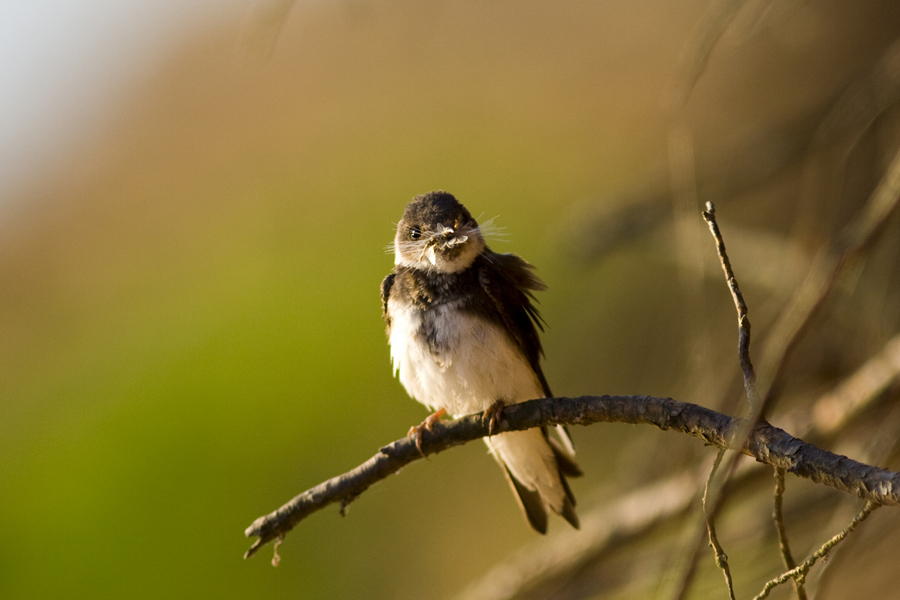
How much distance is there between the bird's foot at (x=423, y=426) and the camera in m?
2.61

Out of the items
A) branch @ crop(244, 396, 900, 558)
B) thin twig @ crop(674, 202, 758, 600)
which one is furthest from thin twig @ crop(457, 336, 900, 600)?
thin twig @ crop(674, 202, 758, 600)

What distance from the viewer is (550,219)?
6.02 meters

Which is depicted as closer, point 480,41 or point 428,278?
point 428,278

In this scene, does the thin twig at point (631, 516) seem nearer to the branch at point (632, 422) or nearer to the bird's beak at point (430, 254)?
the branch at point (632, 422)

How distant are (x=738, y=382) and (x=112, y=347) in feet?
21.2

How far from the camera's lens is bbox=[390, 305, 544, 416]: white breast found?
9.84 ft

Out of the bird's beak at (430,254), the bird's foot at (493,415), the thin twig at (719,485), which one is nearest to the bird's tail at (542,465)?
the bird's foot at (493,415)

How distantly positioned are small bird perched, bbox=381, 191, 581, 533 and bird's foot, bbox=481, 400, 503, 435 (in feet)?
0.05

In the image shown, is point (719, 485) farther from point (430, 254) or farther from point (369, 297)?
point (369, 297)

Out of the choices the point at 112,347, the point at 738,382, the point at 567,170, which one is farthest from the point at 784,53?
the point at 112,347

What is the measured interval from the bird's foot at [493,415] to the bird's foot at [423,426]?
0.21 metres

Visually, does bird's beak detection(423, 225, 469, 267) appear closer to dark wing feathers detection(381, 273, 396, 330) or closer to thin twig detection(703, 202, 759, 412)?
dark wing feathers detection(381, 273, 396, 330)

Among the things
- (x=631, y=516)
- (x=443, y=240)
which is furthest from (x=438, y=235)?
(x=631, y=516)

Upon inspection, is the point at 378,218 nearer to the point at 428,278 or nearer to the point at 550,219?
the point at 550,219
